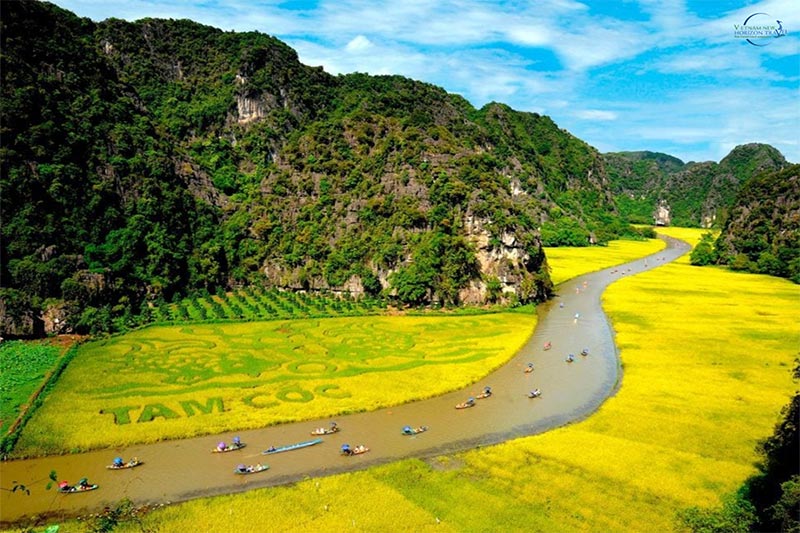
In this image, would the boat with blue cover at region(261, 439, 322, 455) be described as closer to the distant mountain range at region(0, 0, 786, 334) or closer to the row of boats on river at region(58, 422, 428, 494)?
the row of boats on river at region(58, 422, 428, 494)

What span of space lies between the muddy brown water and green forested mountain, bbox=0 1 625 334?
33.2 meters

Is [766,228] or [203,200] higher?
[203,200]

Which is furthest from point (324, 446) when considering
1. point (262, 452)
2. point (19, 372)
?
point (19, 372)

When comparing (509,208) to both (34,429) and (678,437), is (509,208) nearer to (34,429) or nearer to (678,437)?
(678,437)

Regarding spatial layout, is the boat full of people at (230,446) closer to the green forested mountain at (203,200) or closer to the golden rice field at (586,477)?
the golden rice field at (586,477)

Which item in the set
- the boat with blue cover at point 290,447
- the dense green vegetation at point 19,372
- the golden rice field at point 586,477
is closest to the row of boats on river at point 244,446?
the boat with blue cover at point 290,447

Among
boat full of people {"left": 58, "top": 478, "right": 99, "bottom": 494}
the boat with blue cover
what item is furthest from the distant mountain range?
the boat with blue cover

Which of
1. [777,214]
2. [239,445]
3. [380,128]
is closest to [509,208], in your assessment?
[380,128]

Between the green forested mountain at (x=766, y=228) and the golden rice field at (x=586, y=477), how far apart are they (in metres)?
82.6

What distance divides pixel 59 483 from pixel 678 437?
136 ft

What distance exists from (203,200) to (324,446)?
83125mm

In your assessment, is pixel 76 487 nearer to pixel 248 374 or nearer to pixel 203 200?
pixel 248 374

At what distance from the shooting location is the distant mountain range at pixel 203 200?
6994 centimetres

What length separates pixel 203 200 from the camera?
107062 millimetres
